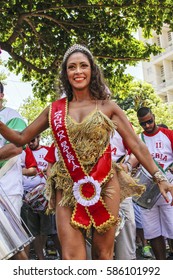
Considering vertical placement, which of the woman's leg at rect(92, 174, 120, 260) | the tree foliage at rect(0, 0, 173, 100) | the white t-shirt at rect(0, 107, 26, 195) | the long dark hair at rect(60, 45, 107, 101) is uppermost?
the tree foliage at rect(0, 0, 173, 100)

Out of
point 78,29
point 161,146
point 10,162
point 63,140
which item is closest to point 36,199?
point 10,162

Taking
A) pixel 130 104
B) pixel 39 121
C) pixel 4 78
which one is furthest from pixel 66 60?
pixel 130 104

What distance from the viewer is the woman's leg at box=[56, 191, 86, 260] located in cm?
286

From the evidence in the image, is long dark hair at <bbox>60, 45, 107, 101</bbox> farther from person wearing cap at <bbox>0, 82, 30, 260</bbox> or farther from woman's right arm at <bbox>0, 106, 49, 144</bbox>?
person wearing cap at <bbox>0, 82, 30, 260</bbox>

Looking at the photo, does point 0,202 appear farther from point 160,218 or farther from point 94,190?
point 160,218

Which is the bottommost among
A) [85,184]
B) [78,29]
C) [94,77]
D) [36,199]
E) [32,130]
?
[36,199]

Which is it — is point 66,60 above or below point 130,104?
below

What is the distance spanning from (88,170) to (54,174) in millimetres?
268

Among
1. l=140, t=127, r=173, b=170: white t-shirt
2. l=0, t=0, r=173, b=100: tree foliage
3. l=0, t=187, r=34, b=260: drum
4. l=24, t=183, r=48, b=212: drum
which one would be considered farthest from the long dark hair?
l=0, t=0, r=173, b=100: tree foliage

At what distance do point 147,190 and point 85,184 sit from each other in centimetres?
200

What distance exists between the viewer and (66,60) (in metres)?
3.29

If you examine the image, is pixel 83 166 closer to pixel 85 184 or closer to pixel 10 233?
pixel 85 184

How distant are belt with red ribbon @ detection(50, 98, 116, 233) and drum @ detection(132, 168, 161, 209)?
1705 millimetres

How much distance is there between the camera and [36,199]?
588cm
